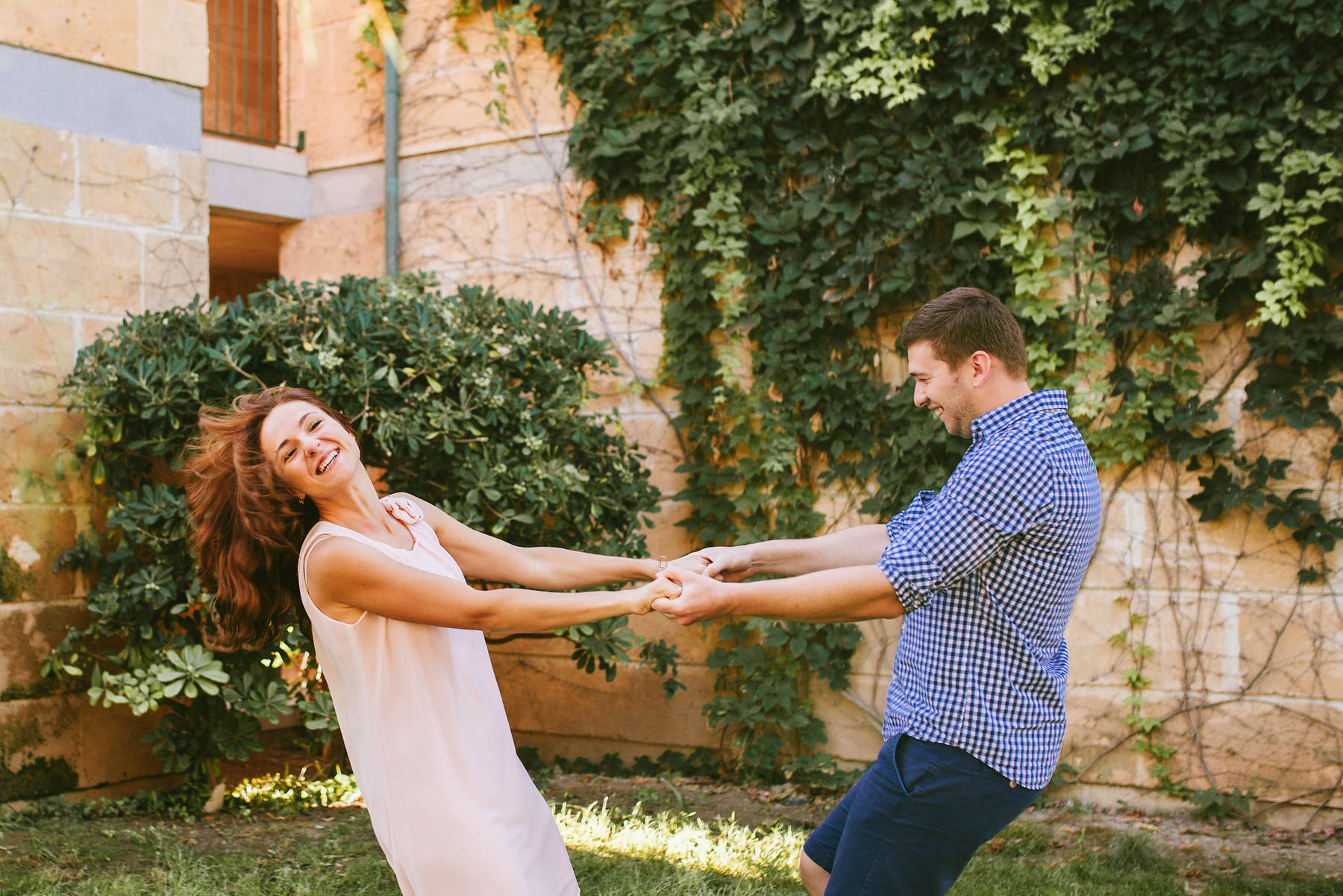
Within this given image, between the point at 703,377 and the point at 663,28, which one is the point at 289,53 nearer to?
the point at 663,28

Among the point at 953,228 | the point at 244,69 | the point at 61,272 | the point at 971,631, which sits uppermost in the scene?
the point at 244,69

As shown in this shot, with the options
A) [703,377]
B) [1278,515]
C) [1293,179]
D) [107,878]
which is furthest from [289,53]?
[1278,515]

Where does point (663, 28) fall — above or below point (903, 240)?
above

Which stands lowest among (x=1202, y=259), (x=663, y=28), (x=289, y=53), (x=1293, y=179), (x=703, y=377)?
(x=703, y=377)

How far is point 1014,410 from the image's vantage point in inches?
92.4

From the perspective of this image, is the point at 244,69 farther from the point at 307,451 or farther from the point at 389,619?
the point at 389,619

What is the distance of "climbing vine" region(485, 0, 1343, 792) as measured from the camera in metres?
4.37

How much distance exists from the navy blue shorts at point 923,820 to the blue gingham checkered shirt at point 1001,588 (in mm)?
41

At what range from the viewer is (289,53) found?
707cm

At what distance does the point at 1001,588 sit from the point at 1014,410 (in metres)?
A: 0.41

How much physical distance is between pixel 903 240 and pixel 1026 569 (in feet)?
10.1

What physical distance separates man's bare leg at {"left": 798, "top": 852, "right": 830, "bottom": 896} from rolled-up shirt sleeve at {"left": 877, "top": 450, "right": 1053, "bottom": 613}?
2.97ft

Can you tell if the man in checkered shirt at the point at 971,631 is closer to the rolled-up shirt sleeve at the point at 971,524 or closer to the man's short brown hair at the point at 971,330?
the rolled-up shirt sleeve at the point at 971,524

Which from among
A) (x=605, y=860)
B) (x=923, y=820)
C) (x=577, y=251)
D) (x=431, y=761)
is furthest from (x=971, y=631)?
(x=577, y=251)
